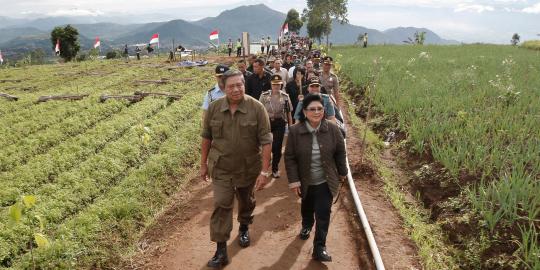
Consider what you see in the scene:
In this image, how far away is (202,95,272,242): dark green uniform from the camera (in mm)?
4098

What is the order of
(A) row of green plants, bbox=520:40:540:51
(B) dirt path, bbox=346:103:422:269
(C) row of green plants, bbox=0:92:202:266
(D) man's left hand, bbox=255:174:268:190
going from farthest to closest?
(A) row of green plants, bbox=520:40:540:51, (C) row of green plants, bbox=0:92:202:266, (B) dirt path, bbox=346:103:422:269, (D) man's left hand, bbox=255:174:268:190

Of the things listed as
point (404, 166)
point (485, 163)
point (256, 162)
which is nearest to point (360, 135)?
point (404, 166)

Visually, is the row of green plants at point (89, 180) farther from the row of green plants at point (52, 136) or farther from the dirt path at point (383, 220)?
the dirt path at point (383, 220)

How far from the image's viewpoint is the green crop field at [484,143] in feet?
15.1

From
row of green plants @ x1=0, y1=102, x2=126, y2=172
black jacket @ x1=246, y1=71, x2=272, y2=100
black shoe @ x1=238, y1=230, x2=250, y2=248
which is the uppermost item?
black jacket @ x1=246, y1=71, x2=272, y2=100

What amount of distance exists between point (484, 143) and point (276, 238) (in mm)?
4183

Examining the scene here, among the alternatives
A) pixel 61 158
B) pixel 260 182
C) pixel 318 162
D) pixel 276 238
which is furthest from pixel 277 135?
pixel 61 158

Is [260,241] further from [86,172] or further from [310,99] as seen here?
[86,172]

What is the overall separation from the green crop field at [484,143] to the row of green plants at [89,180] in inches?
206

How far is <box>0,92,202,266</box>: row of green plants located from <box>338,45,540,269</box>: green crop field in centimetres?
524

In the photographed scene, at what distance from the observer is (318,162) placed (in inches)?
169

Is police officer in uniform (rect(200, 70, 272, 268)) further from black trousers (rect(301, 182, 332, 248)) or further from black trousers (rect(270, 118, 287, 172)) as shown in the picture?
black trousers (rect(270, 118, 287, 172))

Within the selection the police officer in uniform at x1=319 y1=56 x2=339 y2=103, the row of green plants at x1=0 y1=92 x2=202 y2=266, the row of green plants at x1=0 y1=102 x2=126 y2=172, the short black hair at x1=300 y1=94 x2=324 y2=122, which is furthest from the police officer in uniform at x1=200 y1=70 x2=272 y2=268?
the row of green plants at x1=0 y1=102 x2=126 y2=172

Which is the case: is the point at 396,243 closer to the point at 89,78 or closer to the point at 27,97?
the point at 27,97
